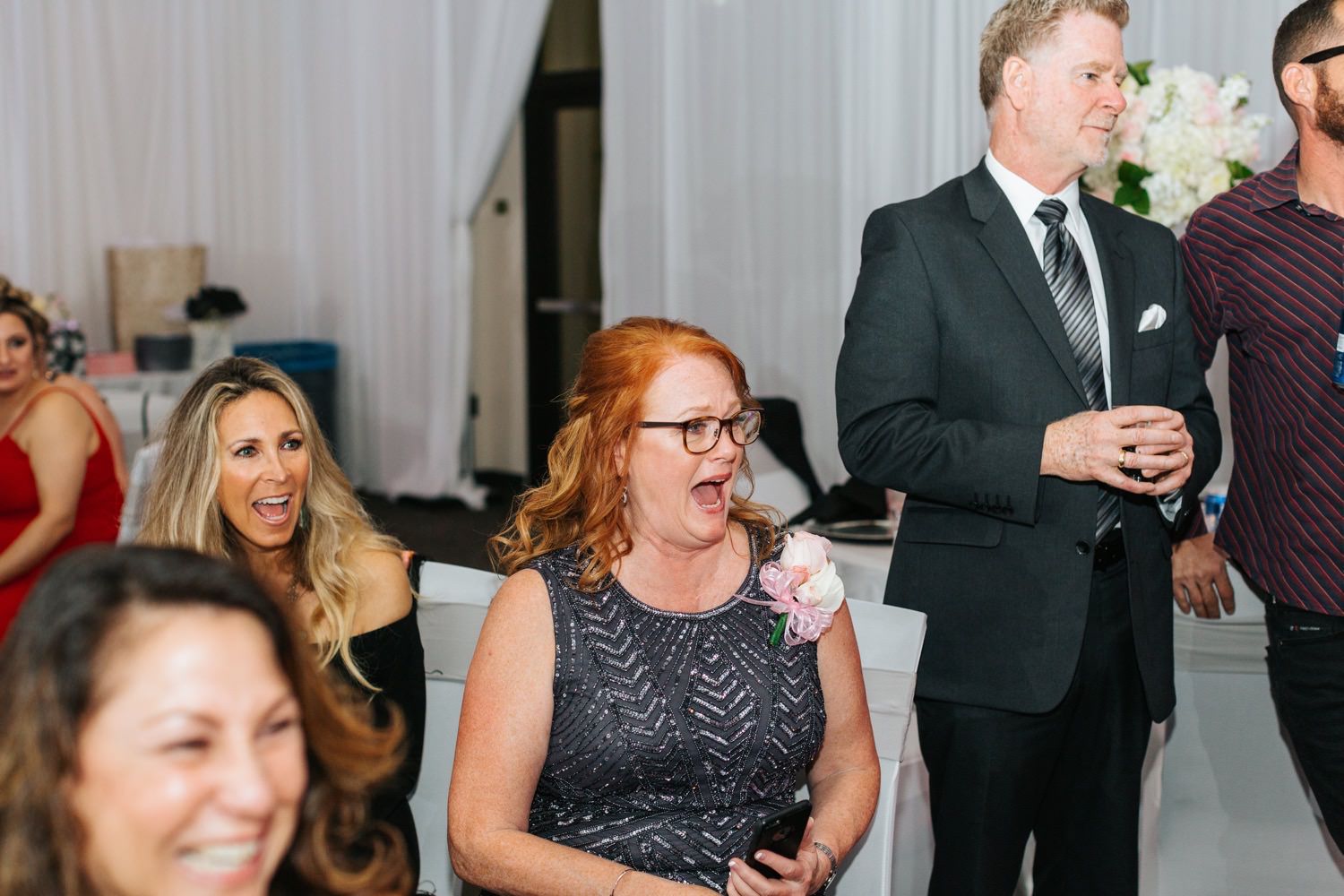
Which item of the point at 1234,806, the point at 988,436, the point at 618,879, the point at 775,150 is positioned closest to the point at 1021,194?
the point at 988,436

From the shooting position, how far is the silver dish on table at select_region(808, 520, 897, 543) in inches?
136

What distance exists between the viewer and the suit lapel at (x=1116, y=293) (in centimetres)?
221

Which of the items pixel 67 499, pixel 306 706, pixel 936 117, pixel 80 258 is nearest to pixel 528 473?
pixel 80 258

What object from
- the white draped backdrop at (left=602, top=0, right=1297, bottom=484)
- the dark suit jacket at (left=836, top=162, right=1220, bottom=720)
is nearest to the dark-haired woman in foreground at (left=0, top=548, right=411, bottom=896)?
the dark suit jacket at (left=836, top=162, right=1220, bottom=720)

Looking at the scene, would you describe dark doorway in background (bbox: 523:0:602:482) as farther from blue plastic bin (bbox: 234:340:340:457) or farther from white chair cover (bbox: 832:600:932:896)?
white chair cover (bbox: 832:600:932:896)

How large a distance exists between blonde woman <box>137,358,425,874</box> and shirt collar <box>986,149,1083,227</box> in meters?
1.14

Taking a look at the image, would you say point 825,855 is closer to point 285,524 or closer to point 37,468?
point 285,524

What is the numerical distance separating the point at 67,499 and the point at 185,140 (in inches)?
185

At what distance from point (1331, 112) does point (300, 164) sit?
6556mm

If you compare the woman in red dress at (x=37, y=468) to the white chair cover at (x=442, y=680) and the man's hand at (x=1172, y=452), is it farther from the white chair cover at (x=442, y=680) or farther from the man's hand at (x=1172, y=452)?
the man's hand at (x=1172, y=452)

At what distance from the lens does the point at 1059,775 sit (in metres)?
2.28

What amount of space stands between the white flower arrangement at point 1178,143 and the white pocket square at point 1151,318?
77 centimetres

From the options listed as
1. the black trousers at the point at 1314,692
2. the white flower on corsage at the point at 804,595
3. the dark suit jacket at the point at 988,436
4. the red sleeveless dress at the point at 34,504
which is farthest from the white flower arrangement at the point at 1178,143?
the red sleeveless dress at the point at 34,504

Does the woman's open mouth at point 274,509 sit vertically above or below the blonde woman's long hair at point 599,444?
below
